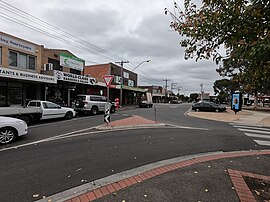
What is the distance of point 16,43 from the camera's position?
65.8 ft

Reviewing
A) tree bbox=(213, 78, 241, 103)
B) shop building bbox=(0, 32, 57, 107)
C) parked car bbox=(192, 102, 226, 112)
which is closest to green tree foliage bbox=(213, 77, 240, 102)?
tree bbox=(213, 78, 241, 103)

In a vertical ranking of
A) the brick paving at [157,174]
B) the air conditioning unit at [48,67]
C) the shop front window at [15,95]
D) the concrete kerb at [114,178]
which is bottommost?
the concrete kerb at [114,178]

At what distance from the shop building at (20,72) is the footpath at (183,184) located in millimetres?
15916

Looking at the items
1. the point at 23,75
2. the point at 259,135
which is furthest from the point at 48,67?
the point at 259,135

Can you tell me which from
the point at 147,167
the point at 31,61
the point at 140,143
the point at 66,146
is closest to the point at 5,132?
the point at 66,146

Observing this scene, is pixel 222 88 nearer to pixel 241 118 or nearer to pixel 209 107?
pixel 209 107

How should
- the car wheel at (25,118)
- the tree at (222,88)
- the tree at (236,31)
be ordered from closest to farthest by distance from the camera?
the tree at (236,31) → the car wheel at (25,118) → the tree at (222,88)

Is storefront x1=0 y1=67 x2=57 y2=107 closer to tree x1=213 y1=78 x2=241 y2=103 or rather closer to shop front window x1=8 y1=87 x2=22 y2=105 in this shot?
shop front window x1=8 y1=87 x2=22 y2=105

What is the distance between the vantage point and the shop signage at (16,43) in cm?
1883

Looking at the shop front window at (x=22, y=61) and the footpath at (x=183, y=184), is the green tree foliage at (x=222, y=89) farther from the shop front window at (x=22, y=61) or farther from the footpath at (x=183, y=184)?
the footpath at (x=183, y=184)

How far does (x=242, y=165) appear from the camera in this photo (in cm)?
557

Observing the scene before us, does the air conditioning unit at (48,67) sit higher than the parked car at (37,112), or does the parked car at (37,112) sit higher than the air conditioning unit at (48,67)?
the air conditioning unit at (48,67)

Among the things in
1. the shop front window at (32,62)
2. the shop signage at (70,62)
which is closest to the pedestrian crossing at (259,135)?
the shop front window at (32,62)

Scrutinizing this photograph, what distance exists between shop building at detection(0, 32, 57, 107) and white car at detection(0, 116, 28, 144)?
10.1 metres
